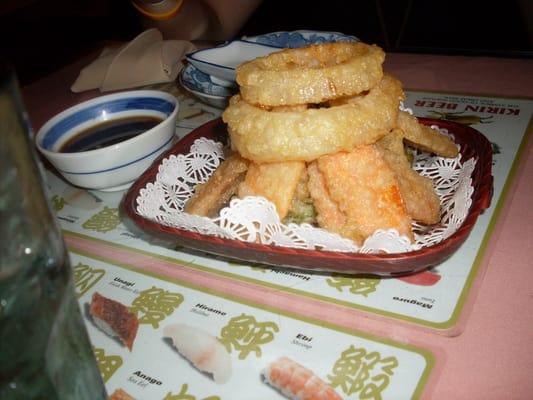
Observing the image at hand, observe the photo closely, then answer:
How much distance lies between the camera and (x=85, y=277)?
145 centimetres

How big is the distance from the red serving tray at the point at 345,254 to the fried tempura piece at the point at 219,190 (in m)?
0.16

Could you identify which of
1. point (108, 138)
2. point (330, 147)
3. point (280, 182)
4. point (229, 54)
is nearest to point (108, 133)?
point (108, 138)

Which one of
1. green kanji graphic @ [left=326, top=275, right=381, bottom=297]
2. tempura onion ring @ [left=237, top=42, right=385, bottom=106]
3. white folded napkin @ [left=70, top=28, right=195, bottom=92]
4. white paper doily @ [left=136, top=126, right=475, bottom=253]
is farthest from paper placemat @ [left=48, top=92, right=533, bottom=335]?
white folded napkin @ [left=70, top=28, right=195, bottom=92]

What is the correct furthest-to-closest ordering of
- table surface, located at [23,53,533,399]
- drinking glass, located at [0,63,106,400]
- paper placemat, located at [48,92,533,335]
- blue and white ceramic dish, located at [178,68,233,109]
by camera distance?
1. blue and white ceramic dish, located at [178,68,233,109]
2. paper placemat, located at [48,92,533,335]
3. table surface, located at [23,53,533,399]
4. drinking glass, located at [0,63,106,400]

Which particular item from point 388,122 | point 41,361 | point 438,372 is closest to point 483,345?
point 438,372

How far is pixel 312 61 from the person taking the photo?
4.89 ft

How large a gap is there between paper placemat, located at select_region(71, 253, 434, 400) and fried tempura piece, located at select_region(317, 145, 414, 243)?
0.93 ft

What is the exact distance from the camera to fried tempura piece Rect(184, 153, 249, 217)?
1.48 meters

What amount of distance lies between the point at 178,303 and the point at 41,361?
656 mm

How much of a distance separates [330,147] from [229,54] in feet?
4.32

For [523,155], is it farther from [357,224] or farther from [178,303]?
[178,303]

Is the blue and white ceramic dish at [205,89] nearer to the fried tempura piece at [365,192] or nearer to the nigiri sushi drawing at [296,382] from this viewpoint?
the fried tempura piece at [365,192]

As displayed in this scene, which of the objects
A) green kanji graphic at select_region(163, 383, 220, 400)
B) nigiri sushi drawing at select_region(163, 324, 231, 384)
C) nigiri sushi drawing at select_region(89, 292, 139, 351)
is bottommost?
nigiri sushi drawing at select_region(89, 292, 139, 351)

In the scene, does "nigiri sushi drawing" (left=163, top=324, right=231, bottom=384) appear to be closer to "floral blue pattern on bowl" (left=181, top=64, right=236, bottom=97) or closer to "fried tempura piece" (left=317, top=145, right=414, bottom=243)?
"fried tempura piece" (left=317, top=145, right=414, bottom=243)
